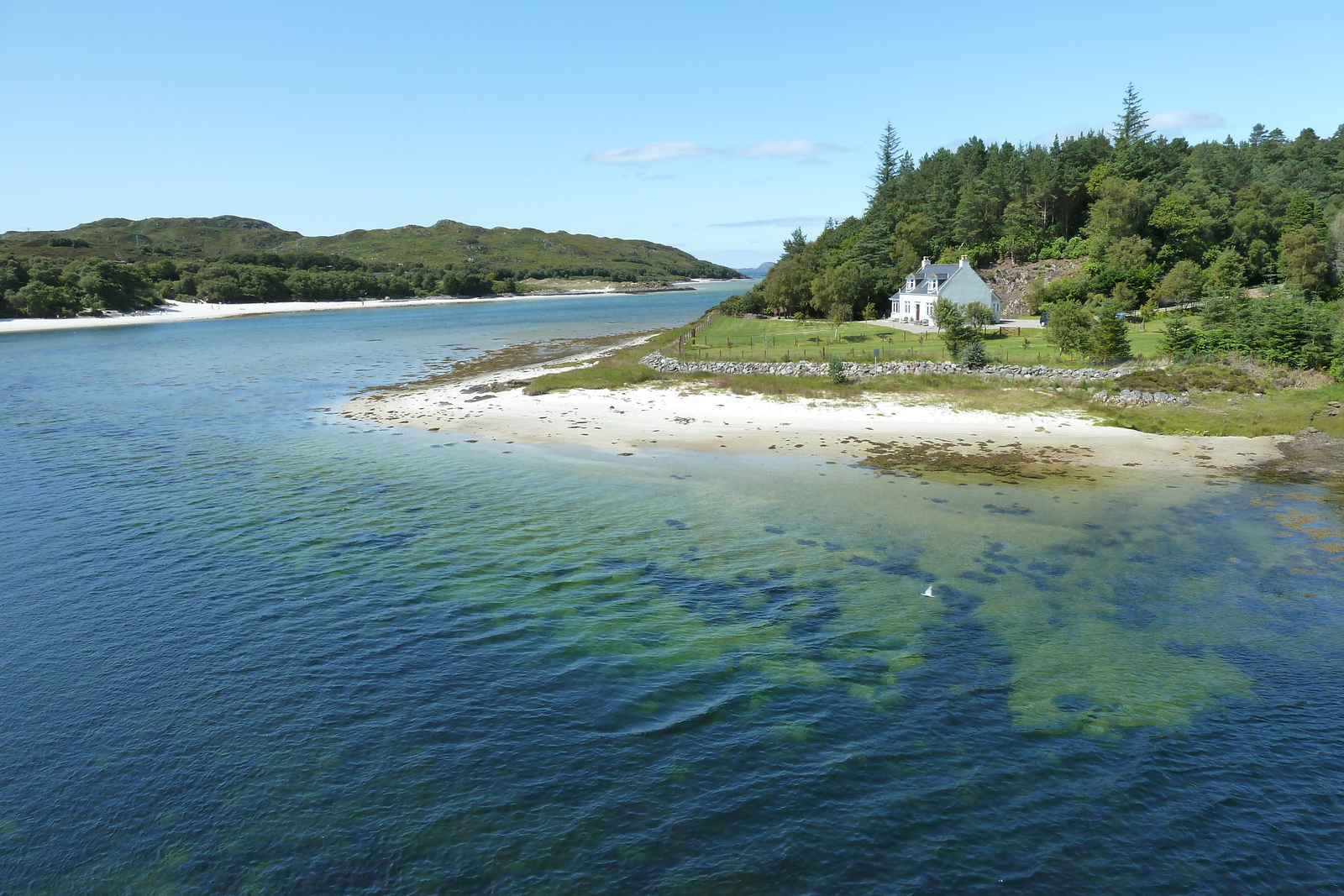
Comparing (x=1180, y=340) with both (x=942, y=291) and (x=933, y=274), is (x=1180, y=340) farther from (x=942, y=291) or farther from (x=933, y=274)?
(x=933, y=274)

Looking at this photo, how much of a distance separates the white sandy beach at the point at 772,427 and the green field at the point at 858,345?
980cm

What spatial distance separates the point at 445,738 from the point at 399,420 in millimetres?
36687

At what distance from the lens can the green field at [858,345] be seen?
188 ft

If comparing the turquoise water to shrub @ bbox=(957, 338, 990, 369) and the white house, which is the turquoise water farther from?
the white house

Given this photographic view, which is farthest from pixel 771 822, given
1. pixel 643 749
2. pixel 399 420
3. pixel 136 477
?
pixel 399 420

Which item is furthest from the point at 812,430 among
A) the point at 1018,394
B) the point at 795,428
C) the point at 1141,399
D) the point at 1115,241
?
the point at 1115,241

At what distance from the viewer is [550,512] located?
99.9 feet

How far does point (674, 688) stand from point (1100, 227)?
327 ft

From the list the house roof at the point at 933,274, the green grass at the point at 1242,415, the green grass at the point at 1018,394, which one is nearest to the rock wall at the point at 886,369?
the green grass at the point at 1018,394

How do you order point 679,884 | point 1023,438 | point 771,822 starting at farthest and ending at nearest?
point 1023,438 < point 771,822 < point 679,884

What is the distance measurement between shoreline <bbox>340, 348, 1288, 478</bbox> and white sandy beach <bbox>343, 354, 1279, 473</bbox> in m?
0.09

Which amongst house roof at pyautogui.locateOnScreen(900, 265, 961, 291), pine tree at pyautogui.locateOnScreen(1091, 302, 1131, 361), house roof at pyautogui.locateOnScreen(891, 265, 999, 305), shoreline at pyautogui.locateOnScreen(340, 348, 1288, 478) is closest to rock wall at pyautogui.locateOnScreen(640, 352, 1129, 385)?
pine tree at pyautogui.locateOnScreen(1091, 302, 1131, 361)

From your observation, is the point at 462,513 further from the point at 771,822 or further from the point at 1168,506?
the point at 1168,506

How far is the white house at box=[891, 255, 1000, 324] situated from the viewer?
80625mm
